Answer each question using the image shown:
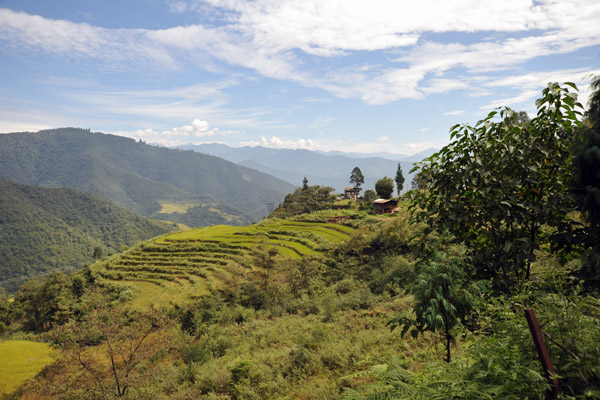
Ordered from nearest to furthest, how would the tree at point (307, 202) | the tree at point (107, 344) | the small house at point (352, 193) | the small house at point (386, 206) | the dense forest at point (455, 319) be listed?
the dense forest at point (455, 319) → the tree at point (107, 344) → the small house at point (386, 206) → the tree at point (307, 202) → the small house at point (352, 193)

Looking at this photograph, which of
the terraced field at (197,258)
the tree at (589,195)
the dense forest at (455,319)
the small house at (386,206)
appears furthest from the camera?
the small house at (386,206)

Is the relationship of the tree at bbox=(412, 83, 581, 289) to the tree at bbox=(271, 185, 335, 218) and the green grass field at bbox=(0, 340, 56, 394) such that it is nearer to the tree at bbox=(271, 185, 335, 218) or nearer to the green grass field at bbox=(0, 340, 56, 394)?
the green grass field at bbox=(0, 340, 56, 394)

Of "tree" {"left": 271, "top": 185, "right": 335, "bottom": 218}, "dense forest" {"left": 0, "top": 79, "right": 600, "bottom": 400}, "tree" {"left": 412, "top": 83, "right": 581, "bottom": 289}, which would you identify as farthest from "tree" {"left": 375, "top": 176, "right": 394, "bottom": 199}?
"tree" {"left": 412, "top": 83, "right": 581, "bottom": 289}

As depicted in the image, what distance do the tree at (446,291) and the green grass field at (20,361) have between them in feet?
57.1

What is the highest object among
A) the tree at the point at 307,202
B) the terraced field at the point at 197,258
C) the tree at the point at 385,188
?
the tree at the point at 385,188

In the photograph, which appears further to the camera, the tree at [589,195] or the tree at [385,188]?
the tree at [385,188]

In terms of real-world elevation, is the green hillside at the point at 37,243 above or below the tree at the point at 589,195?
below

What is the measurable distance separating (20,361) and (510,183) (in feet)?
82.4

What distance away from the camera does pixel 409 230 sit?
3173 centimetres

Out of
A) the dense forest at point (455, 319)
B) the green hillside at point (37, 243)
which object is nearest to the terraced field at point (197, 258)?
the dense forest at point (455, 319)

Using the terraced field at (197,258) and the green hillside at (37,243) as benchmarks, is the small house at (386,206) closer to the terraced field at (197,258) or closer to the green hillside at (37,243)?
the terraced field at (197,258)

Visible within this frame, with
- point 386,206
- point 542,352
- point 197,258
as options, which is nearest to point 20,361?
point 542,352

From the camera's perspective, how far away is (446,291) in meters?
4.09

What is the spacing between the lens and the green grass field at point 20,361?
1468cm
